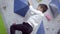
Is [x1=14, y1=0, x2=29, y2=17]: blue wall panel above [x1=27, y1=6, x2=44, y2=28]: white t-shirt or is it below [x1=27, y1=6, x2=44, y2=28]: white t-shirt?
above

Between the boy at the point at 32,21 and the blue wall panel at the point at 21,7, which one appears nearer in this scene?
the boy at the point at 32,21

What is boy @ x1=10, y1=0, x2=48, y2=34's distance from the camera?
152cm

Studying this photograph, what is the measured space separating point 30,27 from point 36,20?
118 mm

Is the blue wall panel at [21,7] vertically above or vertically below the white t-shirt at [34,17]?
above

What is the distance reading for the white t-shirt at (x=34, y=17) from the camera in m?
1.60

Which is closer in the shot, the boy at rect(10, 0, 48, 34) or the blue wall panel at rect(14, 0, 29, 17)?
the boy at rect(10, 0, 48, 34)

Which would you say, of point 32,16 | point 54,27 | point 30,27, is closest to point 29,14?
point 32,16

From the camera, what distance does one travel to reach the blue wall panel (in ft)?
5.49

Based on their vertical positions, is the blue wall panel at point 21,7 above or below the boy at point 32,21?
above

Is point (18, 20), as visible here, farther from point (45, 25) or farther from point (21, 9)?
point (45, 25)

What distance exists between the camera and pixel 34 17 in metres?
1.63

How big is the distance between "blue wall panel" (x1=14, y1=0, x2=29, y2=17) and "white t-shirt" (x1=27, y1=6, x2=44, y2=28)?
55 millimetres

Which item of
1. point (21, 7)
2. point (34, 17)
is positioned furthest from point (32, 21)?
point (21, 7)

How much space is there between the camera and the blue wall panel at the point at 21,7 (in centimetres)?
167
